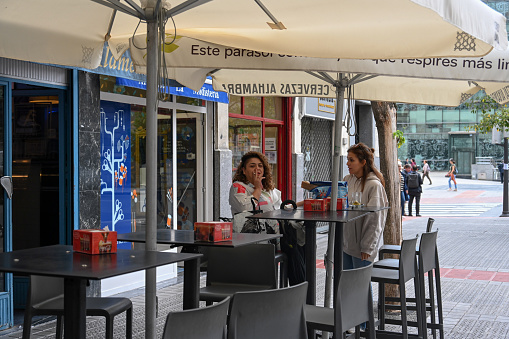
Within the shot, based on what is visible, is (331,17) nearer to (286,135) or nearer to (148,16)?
(148,16)

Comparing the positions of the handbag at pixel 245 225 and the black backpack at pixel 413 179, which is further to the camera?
the black backpack at pixel 413 179

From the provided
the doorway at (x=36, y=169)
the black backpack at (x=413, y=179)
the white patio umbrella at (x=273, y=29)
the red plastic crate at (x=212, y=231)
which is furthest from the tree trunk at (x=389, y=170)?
the black backpack at (x=413, y=179)

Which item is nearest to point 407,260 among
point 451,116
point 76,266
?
point 76,266

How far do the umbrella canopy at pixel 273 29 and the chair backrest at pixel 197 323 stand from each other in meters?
2.16

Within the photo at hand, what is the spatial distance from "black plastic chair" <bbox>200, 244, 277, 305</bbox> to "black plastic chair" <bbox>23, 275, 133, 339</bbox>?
0.71 m

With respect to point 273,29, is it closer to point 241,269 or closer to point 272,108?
point 241,269

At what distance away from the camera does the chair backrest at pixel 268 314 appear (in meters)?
3.47

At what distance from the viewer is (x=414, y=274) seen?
5930mm

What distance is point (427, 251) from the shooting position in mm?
6141

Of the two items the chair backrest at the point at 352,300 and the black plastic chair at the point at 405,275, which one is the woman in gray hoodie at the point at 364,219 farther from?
the chair backrest at the point at 352,300

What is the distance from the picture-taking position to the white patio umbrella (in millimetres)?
4559

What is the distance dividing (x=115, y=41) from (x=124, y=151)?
3562 mm

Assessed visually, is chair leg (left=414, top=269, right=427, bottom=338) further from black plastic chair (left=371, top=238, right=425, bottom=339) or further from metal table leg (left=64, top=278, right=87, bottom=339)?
metal table leg (left=64, top=278, right=87, bottom=339)

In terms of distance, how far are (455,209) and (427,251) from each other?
21660 mm
